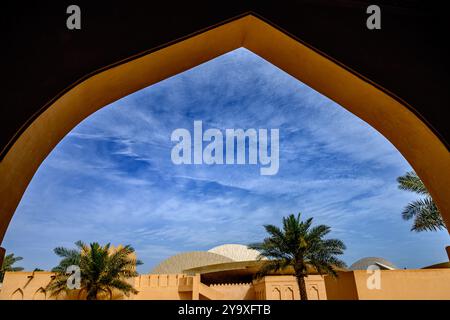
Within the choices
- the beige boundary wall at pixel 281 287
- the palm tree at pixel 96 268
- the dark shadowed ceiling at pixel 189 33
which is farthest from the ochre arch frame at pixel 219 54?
the palm tree at pixel 96 268

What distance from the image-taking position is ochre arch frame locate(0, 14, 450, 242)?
2.61 m

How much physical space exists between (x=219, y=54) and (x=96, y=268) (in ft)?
50.1

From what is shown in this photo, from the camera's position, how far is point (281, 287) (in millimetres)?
21562

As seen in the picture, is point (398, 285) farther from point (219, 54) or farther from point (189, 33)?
point (189, 33)

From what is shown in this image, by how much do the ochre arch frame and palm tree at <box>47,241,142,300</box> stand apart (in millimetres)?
14783

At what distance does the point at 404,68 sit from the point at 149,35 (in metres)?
2.63

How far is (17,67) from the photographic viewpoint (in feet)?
8.58

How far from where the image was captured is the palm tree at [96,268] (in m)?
15.9

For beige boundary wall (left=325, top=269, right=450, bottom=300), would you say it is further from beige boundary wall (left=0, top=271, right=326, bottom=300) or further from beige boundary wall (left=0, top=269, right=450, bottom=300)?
beige boundary wall (left=0, top=271, right=326, bottom=300)

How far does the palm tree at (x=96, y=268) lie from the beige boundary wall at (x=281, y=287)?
2694 millimetres

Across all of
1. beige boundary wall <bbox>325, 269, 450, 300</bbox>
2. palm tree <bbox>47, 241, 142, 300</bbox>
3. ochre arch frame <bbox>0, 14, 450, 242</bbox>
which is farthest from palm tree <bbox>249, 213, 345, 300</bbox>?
ochre arch frame <bbox>0, 14, 450, 242</bbox>

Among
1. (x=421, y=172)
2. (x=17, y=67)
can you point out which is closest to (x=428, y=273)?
(x=421, y=172)
